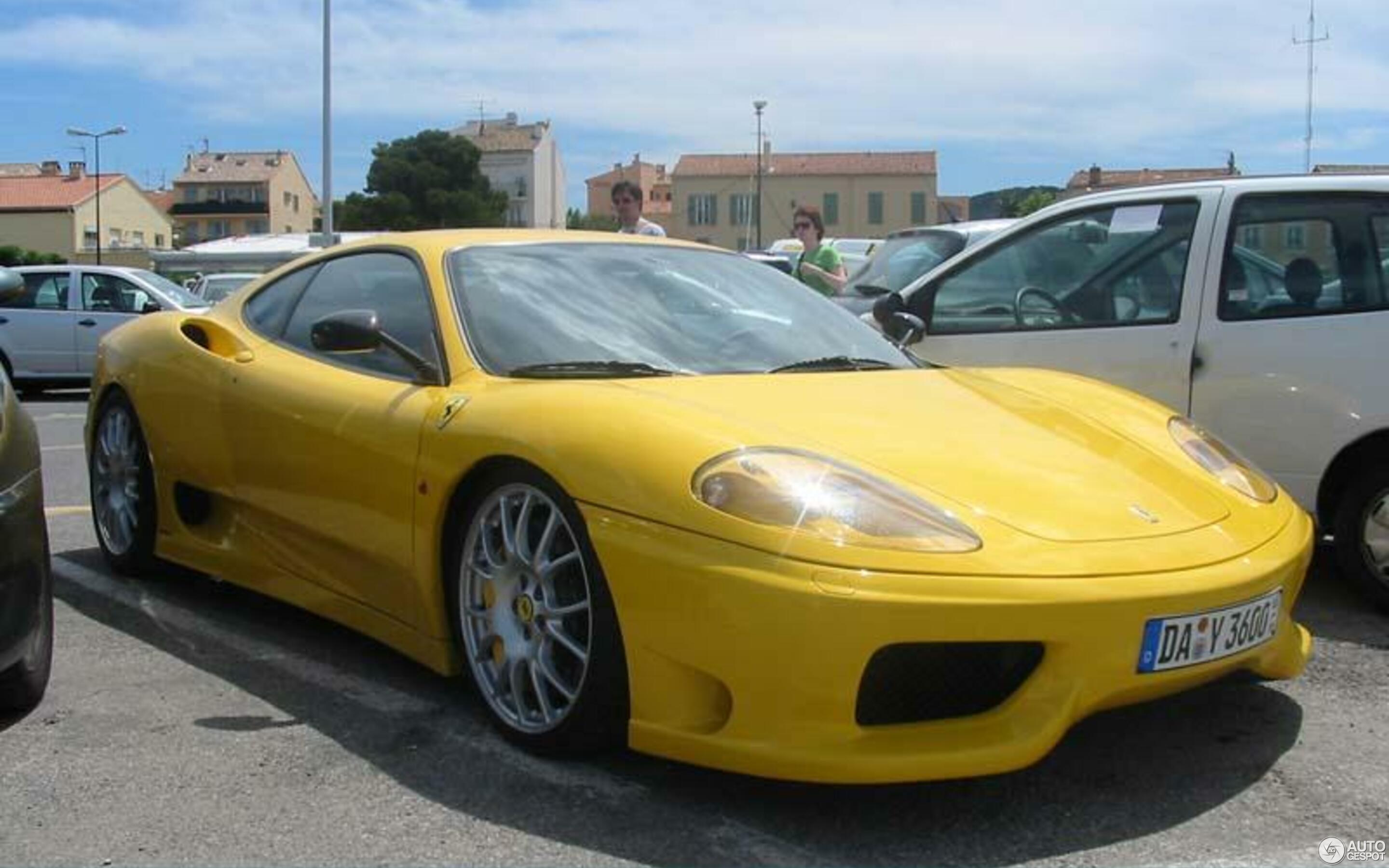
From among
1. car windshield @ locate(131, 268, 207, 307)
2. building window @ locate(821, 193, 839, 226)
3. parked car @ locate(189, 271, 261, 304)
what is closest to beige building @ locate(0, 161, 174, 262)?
building window @ locate(821, 193, 839, 226)

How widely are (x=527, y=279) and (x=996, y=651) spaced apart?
1.79 metres

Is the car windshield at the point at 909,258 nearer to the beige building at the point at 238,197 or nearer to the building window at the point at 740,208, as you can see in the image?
the building window at the point at 740,208

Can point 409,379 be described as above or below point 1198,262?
below

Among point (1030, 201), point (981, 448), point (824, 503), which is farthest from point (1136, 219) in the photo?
point (1030, 201)

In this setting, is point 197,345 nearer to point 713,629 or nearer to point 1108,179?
point 713,629

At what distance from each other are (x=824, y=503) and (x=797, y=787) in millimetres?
650

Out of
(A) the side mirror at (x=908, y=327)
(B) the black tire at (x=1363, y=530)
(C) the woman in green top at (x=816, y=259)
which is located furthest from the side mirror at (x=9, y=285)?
(C) the woman in green top at (x=816, y=259)

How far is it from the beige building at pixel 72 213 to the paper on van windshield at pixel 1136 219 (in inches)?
3232

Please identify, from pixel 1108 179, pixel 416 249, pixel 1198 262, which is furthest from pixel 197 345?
pixel 1108 179

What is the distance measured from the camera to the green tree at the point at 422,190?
231 feet

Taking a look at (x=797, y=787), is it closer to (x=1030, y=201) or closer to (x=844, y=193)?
(x=1030, y=201)

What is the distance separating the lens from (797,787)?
9.43 ft

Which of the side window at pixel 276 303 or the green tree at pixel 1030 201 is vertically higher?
the green tree at pixel 1030 201

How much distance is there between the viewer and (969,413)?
3320 mm
